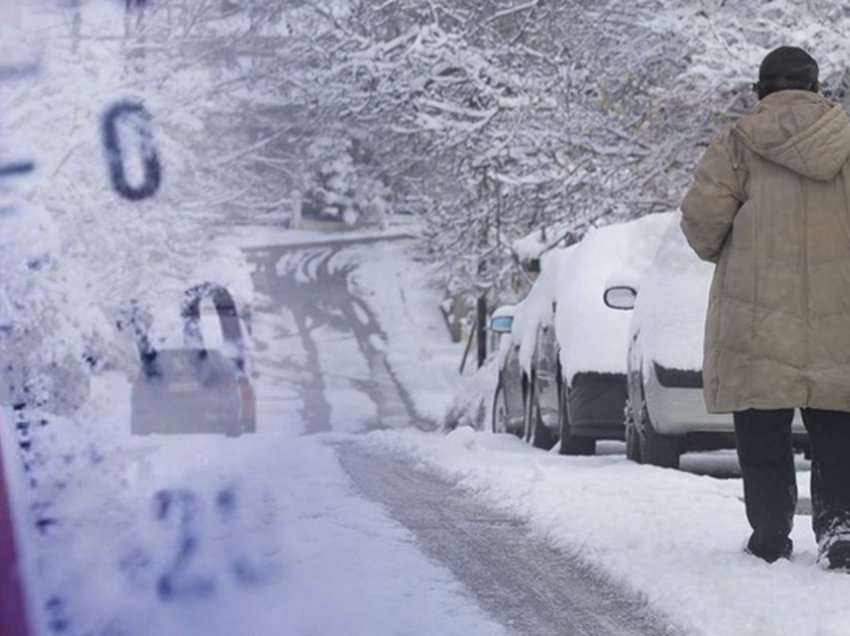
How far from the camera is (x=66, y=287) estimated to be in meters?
14.0

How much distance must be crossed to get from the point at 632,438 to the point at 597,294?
4.91 ft

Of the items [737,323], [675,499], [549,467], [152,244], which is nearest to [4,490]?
[737,323]

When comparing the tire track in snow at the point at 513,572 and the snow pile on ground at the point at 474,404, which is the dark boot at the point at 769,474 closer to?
the tire track in snow at the point at 513,572

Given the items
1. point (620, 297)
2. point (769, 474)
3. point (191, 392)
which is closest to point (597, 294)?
point (620, 297)

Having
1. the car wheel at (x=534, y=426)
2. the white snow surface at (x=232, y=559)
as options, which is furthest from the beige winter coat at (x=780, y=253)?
the car wheel at (x=534, y=426)

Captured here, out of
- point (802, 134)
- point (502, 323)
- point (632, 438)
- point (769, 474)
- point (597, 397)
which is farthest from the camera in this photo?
point (502, 323)

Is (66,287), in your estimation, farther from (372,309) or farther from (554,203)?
(372,309)

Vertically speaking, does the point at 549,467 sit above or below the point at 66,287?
below

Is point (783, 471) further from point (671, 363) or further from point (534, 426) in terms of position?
point (534, 426)

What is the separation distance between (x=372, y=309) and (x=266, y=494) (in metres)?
40.2

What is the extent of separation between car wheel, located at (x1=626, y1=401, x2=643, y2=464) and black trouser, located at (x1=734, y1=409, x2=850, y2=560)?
3981mm

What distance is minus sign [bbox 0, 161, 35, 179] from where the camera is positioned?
15008 mm

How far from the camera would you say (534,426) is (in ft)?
43.6

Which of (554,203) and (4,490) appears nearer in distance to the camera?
(4,490)
